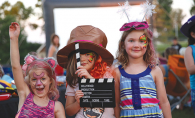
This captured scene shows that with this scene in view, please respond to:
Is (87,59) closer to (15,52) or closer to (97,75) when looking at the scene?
(97,75)

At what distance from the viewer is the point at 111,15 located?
657 centimetres

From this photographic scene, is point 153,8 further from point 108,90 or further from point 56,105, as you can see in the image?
point 56,105

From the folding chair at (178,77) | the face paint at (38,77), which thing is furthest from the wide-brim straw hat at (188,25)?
the face paint at (38,77)

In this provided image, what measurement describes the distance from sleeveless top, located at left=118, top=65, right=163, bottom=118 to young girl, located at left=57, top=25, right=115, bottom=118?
0.63 feet

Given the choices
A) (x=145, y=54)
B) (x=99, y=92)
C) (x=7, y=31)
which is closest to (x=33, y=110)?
(x=99, y=92)

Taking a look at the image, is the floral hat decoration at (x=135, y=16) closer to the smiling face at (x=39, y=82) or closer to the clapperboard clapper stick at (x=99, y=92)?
the clapperboard clapper stick at (x=99, y=92)

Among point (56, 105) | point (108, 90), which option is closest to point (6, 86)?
point (56, 105)

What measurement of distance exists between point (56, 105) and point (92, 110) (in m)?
0.39

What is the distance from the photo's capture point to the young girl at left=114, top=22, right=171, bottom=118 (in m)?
2.00

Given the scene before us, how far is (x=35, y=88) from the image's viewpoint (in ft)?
6.61

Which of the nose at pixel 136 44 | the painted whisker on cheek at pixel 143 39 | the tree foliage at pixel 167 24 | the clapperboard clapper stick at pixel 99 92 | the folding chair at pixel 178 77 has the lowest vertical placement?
the folding chair at pixel 178 77

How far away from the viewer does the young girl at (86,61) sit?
1.98m

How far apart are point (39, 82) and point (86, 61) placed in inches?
20.8

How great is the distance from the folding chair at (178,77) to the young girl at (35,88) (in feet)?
11.7
